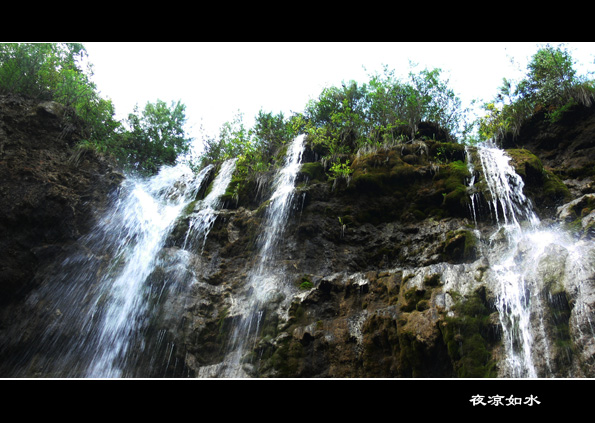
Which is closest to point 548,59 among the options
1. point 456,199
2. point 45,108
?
point 456,199

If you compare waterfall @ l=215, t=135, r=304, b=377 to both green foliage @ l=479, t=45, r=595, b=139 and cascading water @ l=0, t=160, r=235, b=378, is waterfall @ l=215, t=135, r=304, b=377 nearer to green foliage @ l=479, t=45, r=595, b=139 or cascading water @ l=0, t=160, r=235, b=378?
cascading water @ l=0, t=160, r=235, b=378

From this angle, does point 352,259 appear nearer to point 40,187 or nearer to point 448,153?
point 448,153

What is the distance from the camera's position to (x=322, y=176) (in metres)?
11.8

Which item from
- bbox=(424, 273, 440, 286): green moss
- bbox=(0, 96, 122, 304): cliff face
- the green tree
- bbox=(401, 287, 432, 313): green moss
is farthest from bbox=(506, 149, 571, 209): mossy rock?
the green tree

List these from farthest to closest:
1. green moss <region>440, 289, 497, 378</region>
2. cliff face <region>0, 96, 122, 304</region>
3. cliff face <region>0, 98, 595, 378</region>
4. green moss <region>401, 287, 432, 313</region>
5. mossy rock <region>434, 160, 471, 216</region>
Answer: cliff face <region>0, 96, 122, 304</region>
mossy rock <region>434, 160, 471, 216</region>
green moss <region>401, 287, 432, 313</region>
cliff face <region>0, 98, 595, 378</region>
green moss <region>440, 289, 497, 378</region>

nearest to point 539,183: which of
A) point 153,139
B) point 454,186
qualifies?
point 454,186

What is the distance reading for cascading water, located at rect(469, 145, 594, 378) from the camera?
5.30m

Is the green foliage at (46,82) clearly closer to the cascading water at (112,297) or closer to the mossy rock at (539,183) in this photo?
the cascading water at (112,297)

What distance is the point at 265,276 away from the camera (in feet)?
30.6

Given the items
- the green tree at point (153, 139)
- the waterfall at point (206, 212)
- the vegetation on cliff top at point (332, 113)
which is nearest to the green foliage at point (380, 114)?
the vegetation on cliff top at point (332, 113)

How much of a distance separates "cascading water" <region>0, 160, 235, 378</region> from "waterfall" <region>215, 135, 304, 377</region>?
67.6 inches

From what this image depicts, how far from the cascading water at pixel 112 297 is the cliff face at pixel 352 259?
200 millimetres

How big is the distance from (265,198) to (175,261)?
348 cm

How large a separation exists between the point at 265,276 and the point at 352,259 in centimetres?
234
